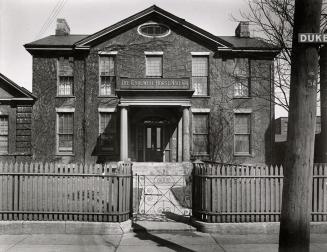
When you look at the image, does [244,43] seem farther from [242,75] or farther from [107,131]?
[107,131]

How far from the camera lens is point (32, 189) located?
7.95m

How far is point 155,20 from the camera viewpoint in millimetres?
22188

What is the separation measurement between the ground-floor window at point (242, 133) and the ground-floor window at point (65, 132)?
1098cm

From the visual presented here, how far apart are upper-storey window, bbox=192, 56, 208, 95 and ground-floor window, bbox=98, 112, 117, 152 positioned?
588 cm

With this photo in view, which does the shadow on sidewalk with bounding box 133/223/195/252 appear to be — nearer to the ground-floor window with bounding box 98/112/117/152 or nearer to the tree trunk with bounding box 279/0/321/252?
the tree trunk with bounding box 279/0/321/252

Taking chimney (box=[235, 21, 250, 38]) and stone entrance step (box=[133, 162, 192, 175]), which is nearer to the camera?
stone entrance step (box=[133, 162, 192, 175])

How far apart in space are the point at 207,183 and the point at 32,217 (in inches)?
172

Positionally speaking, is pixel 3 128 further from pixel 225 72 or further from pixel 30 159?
pixel 225 72

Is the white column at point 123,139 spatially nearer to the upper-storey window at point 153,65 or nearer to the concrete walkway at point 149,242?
the upper-storey window at point 153,65

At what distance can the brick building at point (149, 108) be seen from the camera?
2145 cm

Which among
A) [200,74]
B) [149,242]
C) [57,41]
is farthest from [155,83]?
[149,242]

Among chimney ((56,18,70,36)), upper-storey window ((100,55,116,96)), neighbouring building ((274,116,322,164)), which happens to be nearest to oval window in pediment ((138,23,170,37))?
upper-storey window ((100,55,116,96))

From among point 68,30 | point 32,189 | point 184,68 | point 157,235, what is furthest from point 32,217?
point 68,30

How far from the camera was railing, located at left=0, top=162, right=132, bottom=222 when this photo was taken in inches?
311
